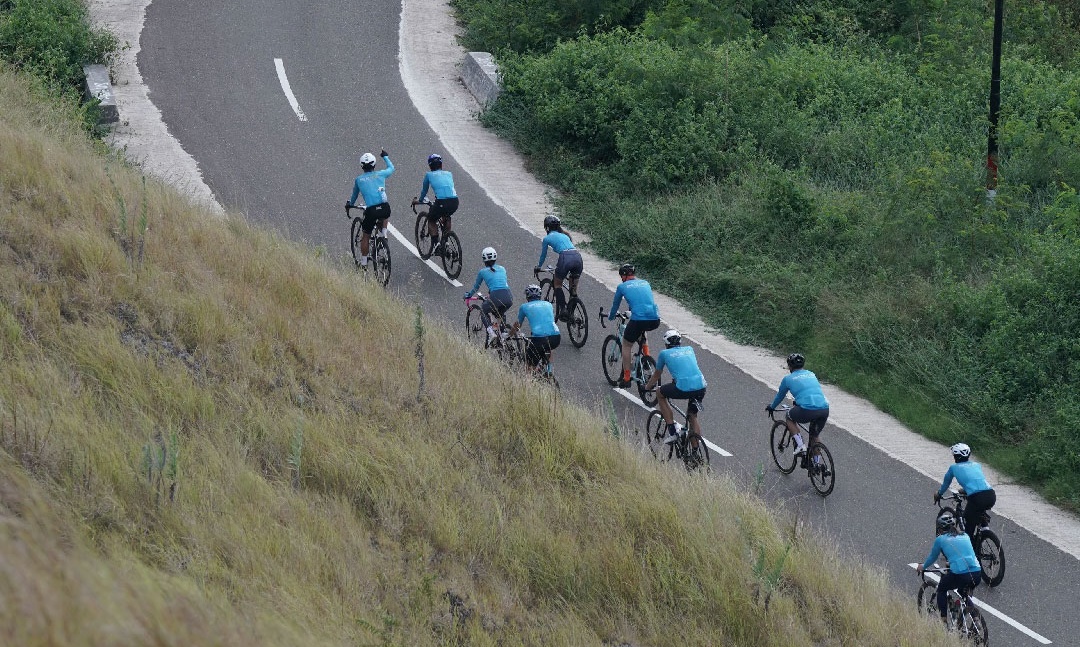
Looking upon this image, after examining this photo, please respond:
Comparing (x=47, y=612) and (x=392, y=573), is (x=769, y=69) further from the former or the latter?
(x=47, y=612)

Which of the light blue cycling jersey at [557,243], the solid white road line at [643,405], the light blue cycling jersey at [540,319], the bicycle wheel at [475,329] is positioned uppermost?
the light blue cycling jersey at [557,243]

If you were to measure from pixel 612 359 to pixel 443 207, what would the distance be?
13.3ft

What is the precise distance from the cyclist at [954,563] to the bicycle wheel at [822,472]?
2570mm

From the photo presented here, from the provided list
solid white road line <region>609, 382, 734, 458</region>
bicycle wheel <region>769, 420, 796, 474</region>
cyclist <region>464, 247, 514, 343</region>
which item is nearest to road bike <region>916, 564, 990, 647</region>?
bicycle wheel <region>769, 420, 796, 474</region>

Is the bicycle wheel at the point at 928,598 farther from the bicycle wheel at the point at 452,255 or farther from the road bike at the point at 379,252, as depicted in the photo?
the road bike at the point at 379,252

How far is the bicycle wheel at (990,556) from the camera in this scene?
36.7 feet

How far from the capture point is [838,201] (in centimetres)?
1898

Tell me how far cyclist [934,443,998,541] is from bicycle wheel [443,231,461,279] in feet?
28.5

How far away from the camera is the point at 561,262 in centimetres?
1577

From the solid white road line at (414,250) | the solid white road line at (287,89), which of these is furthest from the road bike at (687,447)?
the solid white road line at (287,89)

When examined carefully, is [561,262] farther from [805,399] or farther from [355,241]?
[805,399]

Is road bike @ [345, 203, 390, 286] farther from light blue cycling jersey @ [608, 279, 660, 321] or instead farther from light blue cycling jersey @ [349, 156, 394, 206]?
light blue cycling jersey @ [608, 279, 660, 321]

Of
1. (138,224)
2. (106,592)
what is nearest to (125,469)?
(106,592)

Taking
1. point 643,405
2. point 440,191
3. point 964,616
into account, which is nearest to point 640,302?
point 643,405
